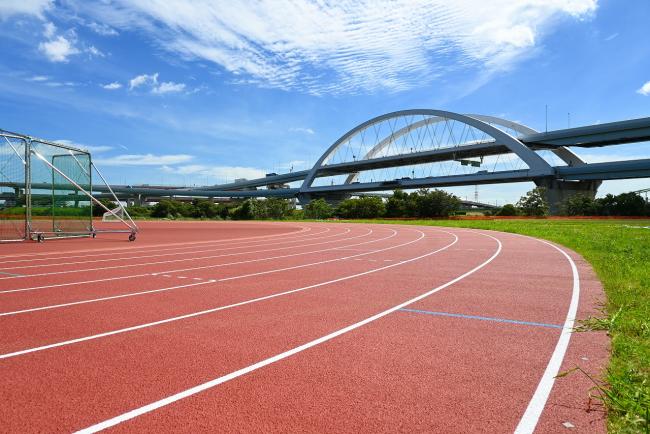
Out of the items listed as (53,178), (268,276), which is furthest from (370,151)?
Answer: (268,276)

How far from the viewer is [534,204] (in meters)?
62.8

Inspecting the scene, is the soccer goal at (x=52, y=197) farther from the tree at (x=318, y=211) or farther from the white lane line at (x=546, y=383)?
the tree at (x=318, y=211)

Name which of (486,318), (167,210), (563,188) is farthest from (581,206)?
(167,210)

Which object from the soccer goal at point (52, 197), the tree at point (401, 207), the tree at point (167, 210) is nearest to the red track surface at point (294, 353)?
the soccer goal at point (52, 197)

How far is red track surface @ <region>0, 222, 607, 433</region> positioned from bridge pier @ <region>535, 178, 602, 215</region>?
213 ft

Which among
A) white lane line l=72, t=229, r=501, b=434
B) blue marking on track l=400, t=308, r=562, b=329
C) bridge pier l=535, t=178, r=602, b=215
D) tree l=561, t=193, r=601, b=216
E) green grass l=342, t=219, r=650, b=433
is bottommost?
blue marking on track l=400, t=308, r=562, b=329

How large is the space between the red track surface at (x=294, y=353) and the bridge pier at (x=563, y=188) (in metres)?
65.0

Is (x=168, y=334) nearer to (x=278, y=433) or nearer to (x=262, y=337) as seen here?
(x=262, y=337)

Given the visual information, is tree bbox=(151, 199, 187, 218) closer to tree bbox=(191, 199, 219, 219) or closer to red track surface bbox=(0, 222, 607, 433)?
tree bbox=(191, 199, 219, 219)

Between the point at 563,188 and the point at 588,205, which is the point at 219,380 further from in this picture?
the point at 563,188

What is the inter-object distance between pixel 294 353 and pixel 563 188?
241 feet

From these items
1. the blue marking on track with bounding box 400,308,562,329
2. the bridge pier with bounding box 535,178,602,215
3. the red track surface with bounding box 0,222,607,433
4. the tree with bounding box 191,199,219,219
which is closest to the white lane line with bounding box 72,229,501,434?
the red track surface with bounding box 0,222,607,433

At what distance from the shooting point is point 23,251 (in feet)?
50.0

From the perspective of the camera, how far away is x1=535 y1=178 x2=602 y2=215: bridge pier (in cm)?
6881
